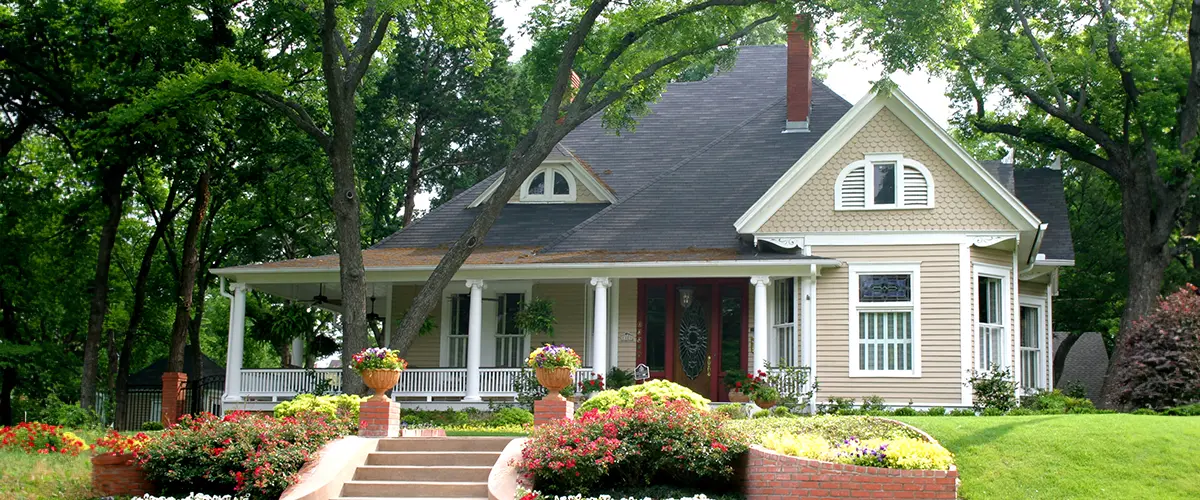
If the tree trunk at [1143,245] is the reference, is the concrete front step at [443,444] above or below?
below

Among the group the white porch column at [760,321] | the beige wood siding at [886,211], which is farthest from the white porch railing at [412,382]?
the beige wood siding at [886,211]

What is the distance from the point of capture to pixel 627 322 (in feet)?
76.5

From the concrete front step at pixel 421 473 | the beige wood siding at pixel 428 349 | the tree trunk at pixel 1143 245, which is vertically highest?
the tree trunk at pixel 1143 245

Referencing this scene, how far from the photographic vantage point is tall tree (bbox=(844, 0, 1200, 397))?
24.1 meters

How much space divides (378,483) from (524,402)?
7.71 metres

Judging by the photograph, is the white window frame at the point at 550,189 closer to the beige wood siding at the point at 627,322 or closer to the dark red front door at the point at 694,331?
the beige wood siding at the point at 627,322


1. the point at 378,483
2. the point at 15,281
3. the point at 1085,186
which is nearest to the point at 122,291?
the point at 15,281

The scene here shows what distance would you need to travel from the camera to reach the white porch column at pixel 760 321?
69.3ft

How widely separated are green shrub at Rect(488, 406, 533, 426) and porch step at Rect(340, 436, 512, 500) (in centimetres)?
429

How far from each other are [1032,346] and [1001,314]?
2181 mm

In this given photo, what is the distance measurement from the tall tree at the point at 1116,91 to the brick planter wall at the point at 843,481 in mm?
12272

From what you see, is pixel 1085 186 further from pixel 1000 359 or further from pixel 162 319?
pixel 162 319

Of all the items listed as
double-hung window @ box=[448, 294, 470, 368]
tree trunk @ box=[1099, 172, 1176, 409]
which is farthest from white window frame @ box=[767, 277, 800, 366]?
tree trunk @ box=[1099, 172, 1176, 409]

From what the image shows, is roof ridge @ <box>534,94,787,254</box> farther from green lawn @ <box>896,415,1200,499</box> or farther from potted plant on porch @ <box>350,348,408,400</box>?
green lawn @ <box>896,415,1200,499</box>
